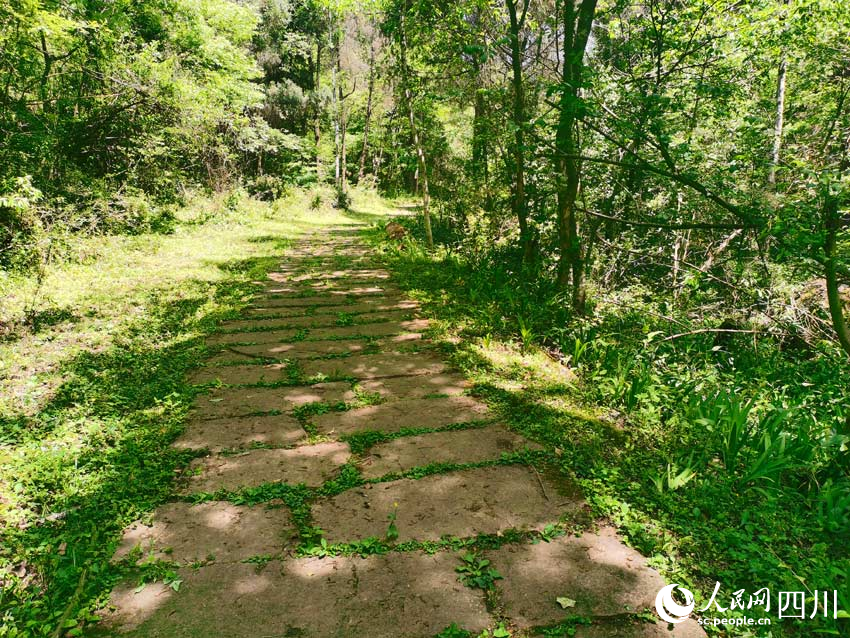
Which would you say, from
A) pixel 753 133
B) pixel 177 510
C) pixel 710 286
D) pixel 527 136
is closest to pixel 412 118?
pixel 527 136

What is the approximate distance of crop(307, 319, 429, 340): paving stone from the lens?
4.86 meters

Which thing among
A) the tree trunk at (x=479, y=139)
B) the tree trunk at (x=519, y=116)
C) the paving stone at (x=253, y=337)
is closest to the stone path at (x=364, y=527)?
the paving stone at (x=253, y=337)

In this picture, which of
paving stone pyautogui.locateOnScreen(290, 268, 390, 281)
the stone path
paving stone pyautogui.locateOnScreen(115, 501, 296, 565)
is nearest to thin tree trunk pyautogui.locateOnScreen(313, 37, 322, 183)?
paving stone pyautogui.locateOnScreen(290, 268, 390, 281)

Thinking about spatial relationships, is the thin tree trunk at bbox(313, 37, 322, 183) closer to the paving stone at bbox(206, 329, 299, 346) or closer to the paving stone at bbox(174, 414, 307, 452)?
the paving stone at bbox(206, 329, 299, 346)

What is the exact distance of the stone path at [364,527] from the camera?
181 cm

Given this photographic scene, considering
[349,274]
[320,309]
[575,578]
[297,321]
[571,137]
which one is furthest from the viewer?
[349,274]

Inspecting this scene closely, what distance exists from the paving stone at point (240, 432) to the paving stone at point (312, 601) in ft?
3.25

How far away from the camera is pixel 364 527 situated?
2.26 m

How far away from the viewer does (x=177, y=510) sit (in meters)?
2.38

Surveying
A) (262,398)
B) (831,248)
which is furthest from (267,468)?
(831,248)

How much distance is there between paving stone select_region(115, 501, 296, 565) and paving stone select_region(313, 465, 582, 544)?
0.70 feet

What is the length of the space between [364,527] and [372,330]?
9.52 feet

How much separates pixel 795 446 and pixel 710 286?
3334 mm

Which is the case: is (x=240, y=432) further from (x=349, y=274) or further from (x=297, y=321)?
(x=349, y=274)
